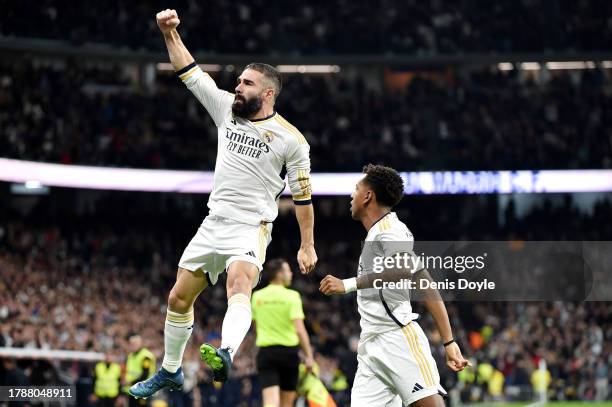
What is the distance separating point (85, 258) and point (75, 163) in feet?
8.86

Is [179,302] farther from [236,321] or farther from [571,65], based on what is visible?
[571,65]

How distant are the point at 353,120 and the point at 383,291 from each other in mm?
25654

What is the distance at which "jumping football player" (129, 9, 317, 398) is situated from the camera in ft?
26.2

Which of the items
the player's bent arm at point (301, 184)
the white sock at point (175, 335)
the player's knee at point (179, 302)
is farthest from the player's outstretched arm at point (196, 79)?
the white sock at point (175, 335)

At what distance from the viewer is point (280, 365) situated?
12602 millimetres

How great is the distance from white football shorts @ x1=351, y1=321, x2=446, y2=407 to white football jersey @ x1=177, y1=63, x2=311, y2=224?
1.30m

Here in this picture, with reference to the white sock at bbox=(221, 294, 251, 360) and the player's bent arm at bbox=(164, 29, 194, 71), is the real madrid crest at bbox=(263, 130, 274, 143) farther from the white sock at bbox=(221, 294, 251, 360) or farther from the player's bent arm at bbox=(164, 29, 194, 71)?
the white sock at bbox=(221, 294, 251, 360)

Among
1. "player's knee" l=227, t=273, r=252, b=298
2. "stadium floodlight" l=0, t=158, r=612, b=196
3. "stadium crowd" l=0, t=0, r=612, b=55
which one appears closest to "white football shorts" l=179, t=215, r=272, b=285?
"player's knee" l=227, t=273, r=252, b=298

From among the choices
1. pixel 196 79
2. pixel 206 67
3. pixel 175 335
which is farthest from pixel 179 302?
pixel 206 67

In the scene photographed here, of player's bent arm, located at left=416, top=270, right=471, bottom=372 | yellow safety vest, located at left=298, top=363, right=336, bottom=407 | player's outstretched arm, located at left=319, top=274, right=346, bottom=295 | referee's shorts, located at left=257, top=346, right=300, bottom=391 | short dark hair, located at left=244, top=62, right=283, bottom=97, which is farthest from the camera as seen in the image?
yellow safety vest, located at left=298, top=363, right=336, bottom=407

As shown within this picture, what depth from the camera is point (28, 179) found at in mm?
27688

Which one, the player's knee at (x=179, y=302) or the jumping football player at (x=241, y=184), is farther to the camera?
the player's knee at (x=179, y=302)

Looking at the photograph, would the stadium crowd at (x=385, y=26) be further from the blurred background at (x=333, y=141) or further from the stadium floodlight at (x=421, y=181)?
the stadium floodlight at (x=421, y=181)

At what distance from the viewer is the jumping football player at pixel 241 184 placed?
797 centimetres
